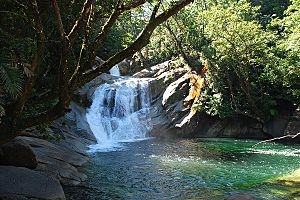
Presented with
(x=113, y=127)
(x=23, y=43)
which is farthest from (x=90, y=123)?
(x=23, y=43)

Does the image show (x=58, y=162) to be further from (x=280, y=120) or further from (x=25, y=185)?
(x=280, y=120)

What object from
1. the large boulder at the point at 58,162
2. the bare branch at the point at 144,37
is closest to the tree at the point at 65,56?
the bare branch at the point at 144,37

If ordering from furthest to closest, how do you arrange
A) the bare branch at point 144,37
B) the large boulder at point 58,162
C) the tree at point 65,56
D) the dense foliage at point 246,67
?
the dense foliage at point 246,67
the large boulder at point 58,162
the bare branch at point 144,37
the tree at point 65,56

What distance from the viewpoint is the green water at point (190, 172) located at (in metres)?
10.5

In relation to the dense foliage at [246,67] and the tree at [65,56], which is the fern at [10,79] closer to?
the tree at [65,56]

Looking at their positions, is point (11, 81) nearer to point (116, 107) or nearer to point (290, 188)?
point (290, 188)

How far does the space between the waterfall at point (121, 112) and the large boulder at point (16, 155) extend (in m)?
13.5

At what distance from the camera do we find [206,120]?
90.9 feet

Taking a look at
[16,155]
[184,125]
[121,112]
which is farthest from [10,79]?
[121,112]

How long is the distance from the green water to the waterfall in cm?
445

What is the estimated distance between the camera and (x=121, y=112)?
2809cm

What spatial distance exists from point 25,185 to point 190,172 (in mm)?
7083

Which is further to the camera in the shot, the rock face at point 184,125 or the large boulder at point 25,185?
the rock face at point 184,125

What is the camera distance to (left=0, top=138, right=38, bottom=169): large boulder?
1012cm
